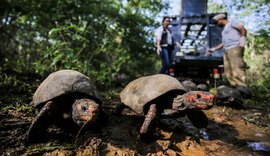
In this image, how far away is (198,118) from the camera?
3.43 metres

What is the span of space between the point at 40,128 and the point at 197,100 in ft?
6.17

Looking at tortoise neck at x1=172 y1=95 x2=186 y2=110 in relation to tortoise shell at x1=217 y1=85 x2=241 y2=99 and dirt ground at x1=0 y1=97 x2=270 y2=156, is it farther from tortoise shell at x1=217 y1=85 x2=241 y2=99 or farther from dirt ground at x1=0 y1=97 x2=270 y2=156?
tortoise shell at x1=217 y1=85 x2=241 y2=99

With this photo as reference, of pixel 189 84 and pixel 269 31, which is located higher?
pixel 269 31

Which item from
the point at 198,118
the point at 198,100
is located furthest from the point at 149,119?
the point at 198,118

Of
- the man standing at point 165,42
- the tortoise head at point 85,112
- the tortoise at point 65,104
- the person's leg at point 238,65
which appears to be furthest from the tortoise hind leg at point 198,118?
the man standing at point 165,42

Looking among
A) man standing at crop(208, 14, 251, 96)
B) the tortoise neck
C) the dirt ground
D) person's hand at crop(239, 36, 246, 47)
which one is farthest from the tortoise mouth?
person's hand at crop(239, 36, 246, 47)

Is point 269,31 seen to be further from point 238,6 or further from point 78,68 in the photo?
point 78,68

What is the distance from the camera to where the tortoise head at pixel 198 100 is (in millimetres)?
2742

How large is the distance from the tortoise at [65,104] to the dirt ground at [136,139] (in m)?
0.16

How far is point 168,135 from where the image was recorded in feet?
10.5

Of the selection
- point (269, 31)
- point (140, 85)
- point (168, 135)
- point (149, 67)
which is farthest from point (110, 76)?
point (149, 67)

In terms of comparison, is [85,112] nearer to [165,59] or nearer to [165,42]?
[165,59]

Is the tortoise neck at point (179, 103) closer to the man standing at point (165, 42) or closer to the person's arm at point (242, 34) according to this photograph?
the person's arm at point (242, 34)

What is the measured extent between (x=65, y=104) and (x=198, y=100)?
1.67 metres
